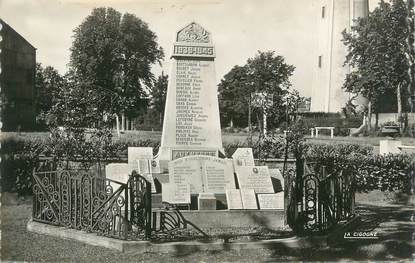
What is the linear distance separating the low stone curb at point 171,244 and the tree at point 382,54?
23.2 metres

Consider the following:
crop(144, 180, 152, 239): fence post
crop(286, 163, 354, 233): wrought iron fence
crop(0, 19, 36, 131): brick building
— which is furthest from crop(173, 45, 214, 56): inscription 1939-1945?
crop(0, 19, 36, 131): brick building

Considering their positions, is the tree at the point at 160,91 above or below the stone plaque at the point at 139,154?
above

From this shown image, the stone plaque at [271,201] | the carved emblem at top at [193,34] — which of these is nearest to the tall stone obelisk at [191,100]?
the carved emblem at top at [193,34]

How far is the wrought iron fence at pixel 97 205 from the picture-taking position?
743cm

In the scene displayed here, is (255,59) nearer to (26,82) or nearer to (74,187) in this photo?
(26,82)

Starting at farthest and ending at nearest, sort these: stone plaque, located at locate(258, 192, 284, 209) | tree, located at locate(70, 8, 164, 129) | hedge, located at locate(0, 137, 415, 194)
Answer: tree, located at locate(70, 8, 164, 129)
hedge, located at locate(0, 137, 415, 194)
stone plaque, located at locate(258, 192, 284, 209)

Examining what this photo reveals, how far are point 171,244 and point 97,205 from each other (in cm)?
130

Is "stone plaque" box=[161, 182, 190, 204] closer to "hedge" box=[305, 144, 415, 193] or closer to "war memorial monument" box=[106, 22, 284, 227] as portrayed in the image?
"war memorial monument" box=[106, 22, 284, 227]

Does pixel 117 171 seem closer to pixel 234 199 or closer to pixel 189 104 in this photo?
pixel 189 104

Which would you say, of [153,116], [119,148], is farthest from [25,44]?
[153,116]

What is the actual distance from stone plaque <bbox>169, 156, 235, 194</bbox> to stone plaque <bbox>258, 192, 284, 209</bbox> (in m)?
0.75

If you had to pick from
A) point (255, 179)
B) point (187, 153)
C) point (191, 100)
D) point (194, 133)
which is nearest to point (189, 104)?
point (191, 100)

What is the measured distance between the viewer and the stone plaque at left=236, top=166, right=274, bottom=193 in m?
10.4

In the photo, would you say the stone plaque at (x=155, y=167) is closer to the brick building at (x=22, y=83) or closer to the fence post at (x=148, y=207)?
the fence post at (x=148, y=207)
